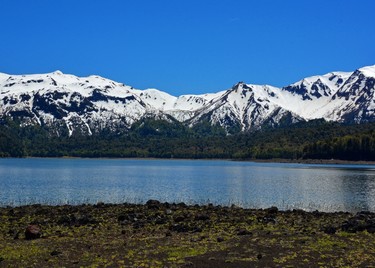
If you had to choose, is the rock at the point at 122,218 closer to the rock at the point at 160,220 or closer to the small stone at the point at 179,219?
the rock at the point at 160,220

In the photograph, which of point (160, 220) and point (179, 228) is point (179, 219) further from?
point (179, 228)

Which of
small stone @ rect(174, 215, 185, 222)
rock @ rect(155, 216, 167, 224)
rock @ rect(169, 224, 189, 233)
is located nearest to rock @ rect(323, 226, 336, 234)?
rock @ rect(169, 224, 189, 233)

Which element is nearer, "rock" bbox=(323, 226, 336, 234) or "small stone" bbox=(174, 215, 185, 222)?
"rock" bbox=(323, 226, 336, 234)

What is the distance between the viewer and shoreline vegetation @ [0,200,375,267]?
3209cm

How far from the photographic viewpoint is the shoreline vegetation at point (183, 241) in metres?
32.1

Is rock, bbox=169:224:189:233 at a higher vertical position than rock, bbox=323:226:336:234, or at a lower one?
lower

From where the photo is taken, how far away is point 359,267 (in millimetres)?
30359

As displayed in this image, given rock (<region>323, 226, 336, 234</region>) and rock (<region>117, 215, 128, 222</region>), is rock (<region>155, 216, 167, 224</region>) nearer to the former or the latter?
rock (<region>117, 215, 128, 222</region>)

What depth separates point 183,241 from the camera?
39375 millimetres

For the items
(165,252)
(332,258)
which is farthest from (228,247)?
(332,258)

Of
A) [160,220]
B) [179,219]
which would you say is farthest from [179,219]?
[160,220]

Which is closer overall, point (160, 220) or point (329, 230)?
point (329, 230)

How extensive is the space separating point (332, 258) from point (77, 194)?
77433 mm

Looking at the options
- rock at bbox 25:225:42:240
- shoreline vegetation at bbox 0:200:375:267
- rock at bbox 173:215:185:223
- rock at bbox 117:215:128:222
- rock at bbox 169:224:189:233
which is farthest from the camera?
rock at bbox 117:215:128:222
